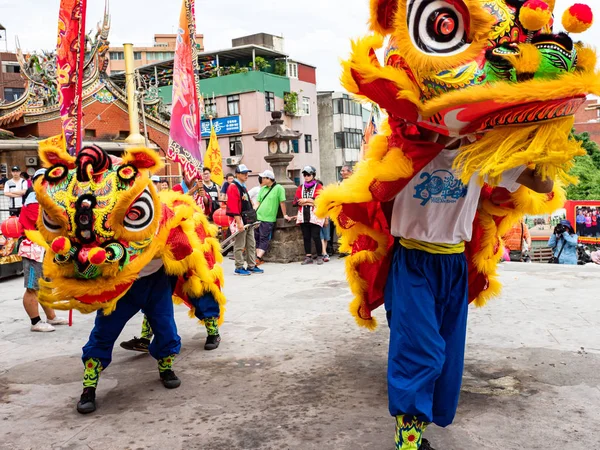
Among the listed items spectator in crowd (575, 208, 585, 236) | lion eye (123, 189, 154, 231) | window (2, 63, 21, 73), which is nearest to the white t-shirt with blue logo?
lion eye (123, 189, 154, 231)

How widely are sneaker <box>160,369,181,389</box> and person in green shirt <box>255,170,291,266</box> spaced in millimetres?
5144

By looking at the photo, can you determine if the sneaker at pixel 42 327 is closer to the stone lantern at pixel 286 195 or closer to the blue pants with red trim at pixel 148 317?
the blue pants with red trim at pixel 148 317

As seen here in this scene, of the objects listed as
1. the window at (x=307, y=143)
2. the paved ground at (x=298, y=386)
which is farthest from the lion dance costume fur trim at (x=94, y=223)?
the window at (x=307, y=143)

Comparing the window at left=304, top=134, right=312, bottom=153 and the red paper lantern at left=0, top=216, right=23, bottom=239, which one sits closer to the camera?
the red paper lantern at left=0, top=216, right=23, bottom=239

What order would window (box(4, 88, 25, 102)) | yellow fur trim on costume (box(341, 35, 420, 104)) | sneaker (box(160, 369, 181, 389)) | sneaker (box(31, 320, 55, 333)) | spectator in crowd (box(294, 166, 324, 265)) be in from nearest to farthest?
yellow fur trim on costume (box(341, 35, 420, 104)) < sneaker (box(160, 369, 181, 389)) < sneaker (box(31, 320, 55, 333)) < spectator in crowd (box(294, 166, 324, 265)) < window (box(4, 88, 25, 102))

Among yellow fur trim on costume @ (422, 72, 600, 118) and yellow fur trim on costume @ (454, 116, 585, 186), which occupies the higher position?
yellow fur trim on costume @ (422, 72, 600, 118)

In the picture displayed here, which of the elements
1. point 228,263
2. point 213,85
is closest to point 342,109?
point 213,85

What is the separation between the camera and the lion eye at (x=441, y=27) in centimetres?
223

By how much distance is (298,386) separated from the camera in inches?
144

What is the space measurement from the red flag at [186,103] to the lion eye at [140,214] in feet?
7.43

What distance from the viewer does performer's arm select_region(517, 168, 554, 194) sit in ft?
8.25

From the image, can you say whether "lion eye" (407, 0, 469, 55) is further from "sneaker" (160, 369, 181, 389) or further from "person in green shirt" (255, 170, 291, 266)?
"person in green shirt" (255, 170, 291, 266)

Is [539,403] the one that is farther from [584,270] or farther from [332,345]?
[584,270]

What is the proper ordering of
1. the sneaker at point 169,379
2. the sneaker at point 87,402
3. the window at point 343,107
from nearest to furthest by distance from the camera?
the sneaker at point 87,402 → the sneaker at point 169,379 → the window at point 343,107
